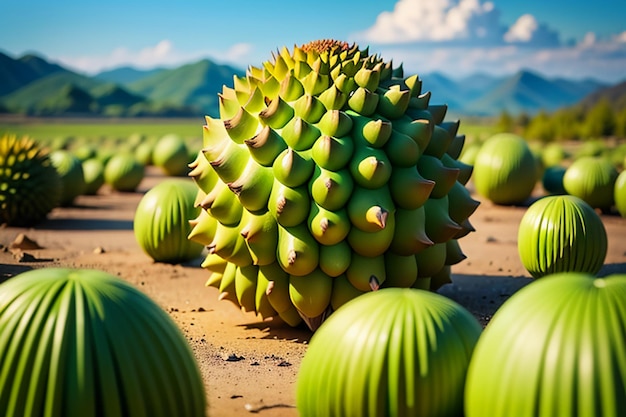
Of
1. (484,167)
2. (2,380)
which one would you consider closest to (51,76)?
(484,167)

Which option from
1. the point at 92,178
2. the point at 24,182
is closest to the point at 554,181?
the point at 92,178

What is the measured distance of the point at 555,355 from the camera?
3225 mm

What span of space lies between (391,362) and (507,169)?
41.1 ft

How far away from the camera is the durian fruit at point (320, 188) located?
6332mm

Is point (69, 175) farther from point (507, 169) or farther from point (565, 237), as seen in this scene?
point (565, 237)

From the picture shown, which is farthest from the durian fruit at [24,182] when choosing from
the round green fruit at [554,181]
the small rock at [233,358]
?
the round green fruit at [554,181]

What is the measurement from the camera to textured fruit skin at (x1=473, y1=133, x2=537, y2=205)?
51.0 feet

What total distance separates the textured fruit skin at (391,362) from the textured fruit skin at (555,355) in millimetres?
186

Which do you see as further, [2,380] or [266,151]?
[266,151]

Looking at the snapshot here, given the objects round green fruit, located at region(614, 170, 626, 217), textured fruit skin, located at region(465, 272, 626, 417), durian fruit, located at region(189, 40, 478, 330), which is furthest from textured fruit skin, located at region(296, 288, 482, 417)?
round green fruit, located at region(614, 170, 626, 217)

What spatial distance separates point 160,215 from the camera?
32.5 feet

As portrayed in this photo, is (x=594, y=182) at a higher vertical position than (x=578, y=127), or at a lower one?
lower

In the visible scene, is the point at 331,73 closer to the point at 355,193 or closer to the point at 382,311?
the point at 355,193

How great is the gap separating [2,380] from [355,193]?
3621 millimetres
